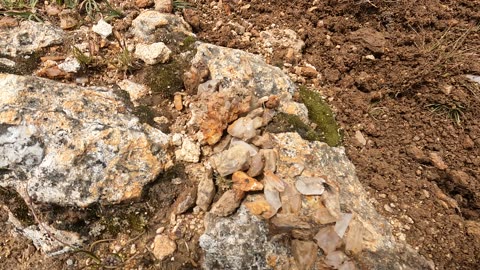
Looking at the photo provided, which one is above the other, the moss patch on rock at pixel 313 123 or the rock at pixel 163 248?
the moss patch on rock at pixel 313 123

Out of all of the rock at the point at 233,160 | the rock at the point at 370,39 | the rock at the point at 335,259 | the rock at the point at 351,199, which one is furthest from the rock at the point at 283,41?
the rock at the point at 335,259

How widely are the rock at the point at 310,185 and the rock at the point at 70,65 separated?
176 cm

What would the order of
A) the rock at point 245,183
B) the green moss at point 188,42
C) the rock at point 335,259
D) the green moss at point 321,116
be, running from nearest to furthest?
the rock at point 335,259 → the rock at point 245,183 → the green moss at point 321,116 → the green moss at point 188,42

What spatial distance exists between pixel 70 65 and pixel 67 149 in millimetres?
791

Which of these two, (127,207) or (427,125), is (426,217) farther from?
(127,207)

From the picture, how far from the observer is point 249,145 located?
7.46 feet

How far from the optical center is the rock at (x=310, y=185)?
2174mm

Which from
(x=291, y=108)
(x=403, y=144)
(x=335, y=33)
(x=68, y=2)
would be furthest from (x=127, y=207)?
(x=335, y=33)

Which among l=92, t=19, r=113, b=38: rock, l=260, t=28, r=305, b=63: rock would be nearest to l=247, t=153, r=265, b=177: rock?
l=260, t=28, r=305, b=63: rock

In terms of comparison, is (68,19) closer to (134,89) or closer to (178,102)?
(134,89)

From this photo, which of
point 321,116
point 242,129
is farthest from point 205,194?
point 321,116

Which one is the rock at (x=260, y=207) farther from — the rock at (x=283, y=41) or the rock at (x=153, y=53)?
the rock at (x=283, y=41)

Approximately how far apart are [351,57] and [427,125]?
0.83m

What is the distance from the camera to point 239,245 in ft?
6.75
